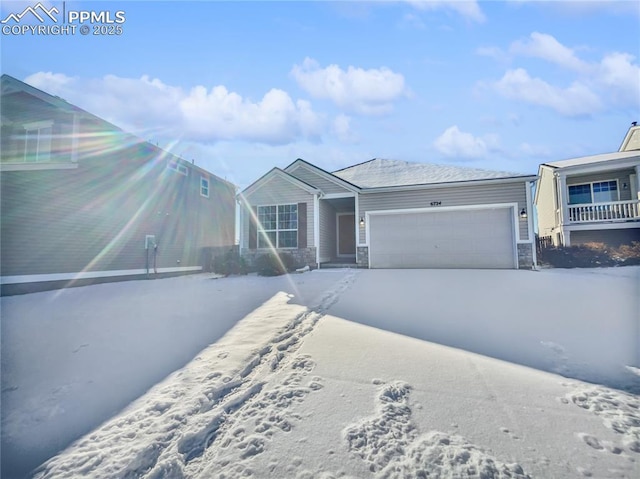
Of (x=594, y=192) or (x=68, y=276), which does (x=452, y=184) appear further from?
(x=68, y=276)

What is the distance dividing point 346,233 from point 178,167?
30.3 feet

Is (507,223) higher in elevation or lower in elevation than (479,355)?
higher

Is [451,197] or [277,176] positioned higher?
A: [277,176]

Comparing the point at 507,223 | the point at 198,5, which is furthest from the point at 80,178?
the point at 507,223

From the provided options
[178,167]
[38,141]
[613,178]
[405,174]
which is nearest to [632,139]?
[613,178]

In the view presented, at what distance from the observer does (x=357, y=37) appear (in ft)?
27.0

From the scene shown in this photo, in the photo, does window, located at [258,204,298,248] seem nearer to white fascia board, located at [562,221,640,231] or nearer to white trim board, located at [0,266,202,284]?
white trim board, located at [0,266,202,284]

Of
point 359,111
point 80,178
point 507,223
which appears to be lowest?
point 507,223

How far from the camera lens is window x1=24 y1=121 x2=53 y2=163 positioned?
8.95 m

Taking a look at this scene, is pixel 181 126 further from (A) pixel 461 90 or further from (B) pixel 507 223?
(B) pixel 507 223

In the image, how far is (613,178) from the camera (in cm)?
1362

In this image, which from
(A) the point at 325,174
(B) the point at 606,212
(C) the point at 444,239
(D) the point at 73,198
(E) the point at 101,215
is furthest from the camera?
(B) the point at 606,212

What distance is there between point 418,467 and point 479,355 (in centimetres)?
172
